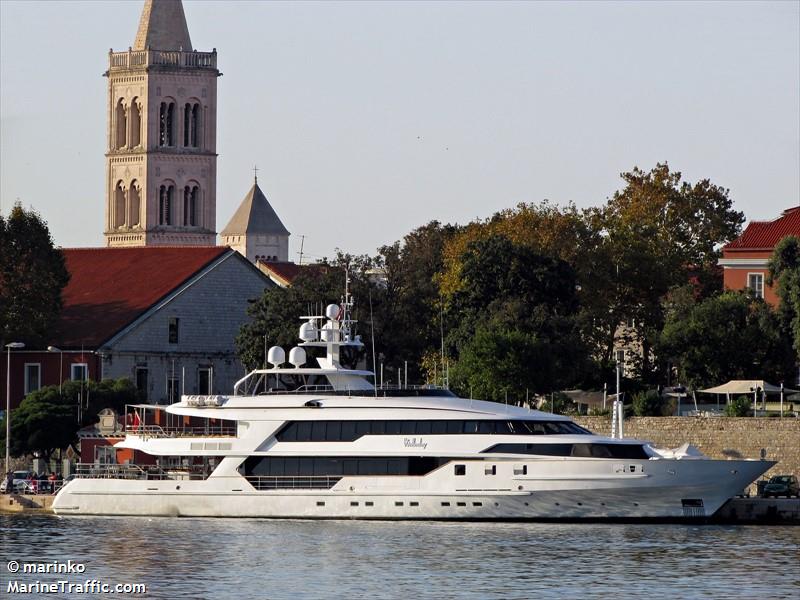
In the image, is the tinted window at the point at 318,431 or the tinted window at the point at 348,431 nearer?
the tinted window at the point at 348,431

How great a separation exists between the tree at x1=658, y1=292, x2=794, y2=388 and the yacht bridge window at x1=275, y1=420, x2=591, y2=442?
23457 millimetres

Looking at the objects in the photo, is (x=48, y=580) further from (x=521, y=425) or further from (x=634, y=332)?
(x=634, y=332)

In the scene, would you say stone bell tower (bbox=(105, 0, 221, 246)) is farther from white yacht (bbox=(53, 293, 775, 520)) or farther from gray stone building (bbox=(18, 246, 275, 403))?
white yacht (bbox=(53, 293, 775, 520))

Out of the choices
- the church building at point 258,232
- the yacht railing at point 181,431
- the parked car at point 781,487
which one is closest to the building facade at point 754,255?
the parked car at point 781,487

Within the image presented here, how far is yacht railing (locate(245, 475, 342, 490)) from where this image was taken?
209 ft

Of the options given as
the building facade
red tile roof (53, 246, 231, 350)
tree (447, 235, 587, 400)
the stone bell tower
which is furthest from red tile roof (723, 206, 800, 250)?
the stone bell tower

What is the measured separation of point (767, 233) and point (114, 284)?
28758mm

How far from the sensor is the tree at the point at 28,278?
93062 millimetres

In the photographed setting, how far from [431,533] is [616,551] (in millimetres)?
5919

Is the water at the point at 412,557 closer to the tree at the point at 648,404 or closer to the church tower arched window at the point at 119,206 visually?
the tree at the point at 648,404

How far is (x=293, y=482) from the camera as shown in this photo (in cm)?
6397

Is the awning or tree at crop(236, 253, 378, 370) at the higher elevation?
tree at crop(236, 253, 378, 370)

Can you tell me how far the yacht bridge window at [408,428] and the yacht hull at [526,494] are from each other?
38.6 inches

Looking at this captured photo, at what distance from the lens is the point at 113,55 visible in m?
133
